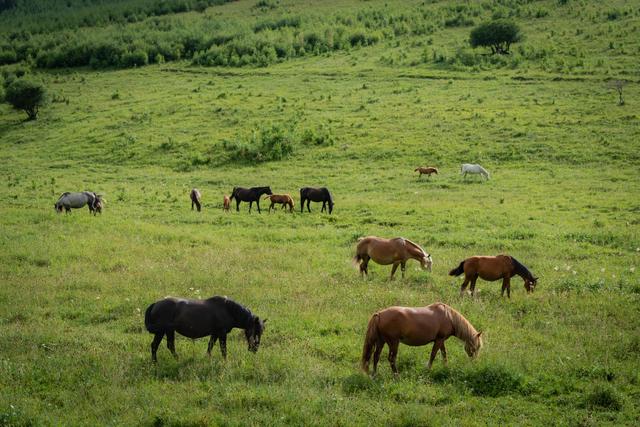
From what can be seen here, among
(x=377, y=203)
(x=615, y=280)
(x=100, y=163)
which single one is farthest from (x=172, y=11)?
(x=615, y=280)

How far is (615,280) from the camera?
16828mm

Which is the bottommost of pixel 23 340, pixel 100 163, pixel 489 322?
pixel 100 163

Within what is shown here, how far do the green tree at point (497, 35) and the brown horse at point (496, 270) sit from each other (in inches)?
2251

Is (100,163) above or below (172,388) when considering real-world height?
below

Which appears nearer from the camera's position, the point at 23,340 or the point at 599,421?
the point at 599,421

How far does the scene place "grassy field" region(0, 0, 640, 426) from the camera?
1030 centimetres

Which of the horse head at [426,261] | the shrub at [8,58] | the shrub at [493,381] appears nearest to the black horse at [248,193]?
the horse head at [426,261]

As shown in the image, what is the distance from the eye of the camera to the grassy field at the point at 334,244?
10305 mm

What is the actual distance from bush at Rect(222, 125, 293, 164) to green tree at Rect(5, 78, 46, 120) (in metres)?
27.1

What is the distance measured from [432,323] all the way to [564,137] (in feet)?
114

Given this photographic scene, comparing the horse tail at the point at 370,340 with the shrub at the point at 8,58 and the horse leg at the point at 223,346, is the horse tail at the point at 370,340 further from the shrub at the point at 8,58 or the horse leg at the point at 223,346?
the shrub at the point at 8,58

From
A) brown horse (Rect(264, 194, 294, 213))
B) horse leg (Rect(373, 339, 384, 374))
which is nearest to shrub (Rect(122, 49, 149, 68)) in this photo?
brown horse (Rect(264, 194, 294, 213))

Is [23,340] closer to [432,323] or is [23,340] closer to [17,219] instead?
[432,323]

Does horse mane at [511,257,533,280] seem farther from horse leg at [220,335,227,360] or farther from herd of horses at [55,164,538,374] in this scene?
horse leg at [220,335,227,360]
